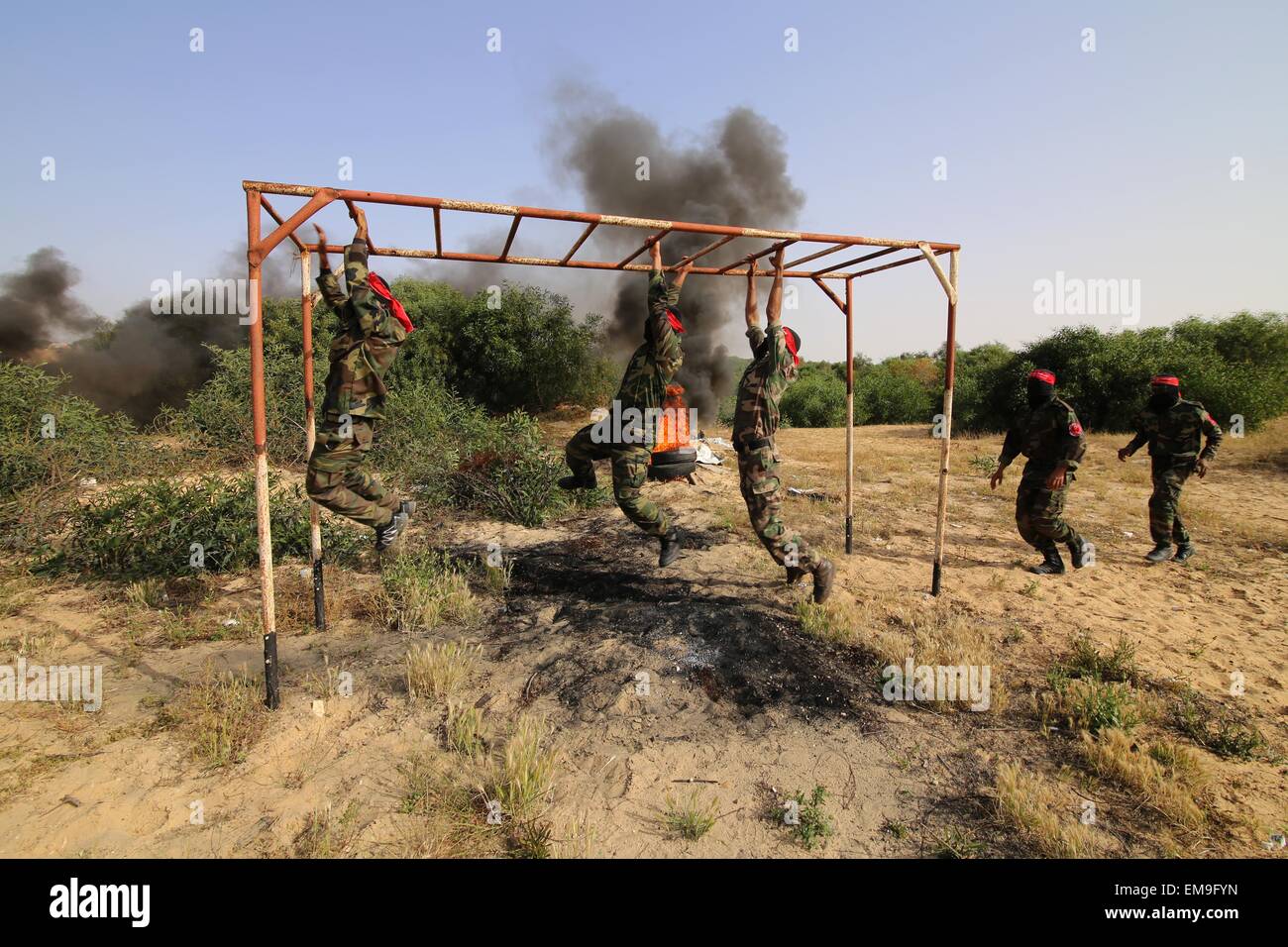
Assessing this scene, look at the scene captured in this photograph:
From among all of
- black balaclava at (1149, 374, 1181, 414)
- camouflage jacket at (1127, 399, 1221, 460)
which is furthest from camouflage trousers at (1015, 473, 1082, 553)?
black balaclava at (1149, 374, 1181, 414)

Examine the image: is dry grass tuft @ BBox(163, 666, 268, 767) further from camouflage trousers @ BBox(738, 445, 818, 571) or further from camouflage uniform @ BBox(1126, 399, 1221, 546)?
camouflage uniform @ BBox(1126, 399, 1221, 546)

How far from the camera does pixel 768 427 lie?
16.8ft

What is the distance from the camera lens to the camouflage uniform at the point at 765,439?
5062mm

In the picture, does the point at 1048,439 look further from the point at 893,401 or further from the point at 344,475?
the point at 893,401

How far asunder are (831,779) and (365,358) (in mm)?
4151

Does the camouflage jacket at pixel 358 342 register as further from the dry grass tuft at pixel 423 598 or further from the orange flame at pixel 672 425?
the orange flame at pixel 672 425

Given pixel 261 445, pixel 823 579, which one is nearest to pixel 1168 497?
pixel 823 579

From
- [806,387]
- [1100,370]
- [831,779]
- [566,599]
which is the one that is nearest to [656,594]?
[566,599]

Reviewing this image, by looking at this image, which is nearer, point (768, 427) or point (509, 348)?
→ point (768, 427)

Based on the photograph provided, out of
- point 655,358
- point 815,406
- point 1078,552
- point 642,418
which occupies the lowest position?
point 1078,552

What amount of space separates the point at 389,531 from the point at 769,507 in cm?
319

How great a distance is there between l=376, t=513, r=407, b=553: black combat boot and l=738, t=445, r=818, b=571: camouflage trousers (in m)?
2.92

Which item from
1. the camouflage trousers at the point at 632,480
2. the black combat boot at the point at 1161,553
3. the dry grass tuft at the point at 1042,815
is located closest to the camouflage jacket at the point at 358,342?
the camouflage trousers at the point at 632,480

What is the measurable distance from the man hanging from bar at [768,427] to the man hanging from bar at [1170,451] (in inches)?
183
